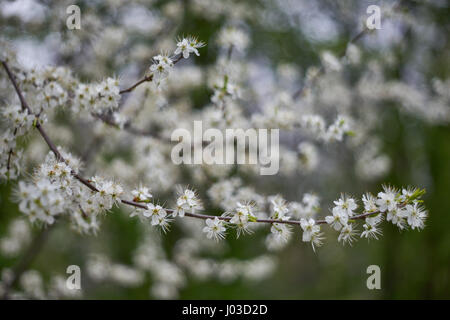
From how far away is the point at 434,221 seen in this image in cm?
441

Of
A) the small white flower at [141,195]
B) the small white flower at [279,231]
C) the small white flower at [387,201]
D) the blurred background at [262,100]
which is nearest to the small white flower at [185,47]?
the small white flower at [141,195]

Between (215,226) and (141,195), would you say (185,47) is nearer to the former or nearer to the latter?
(141,195)

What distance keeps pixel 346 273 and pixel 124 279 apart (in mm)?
5322

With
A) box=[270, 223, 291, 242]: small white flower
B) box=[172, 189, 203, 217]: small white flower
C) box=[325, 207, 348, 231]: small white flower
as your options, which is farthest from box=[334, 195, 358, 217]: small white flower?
box=[172, 189, 203, 217]: small white flower

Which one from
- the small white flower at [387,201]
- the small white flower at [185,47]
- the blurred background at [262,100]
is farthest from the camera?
the blurred background at [262,100]

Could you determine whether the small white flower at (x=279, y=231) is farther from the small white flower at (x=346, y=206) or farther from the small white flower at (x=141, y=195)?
the small white flower at (x=141, y=195)

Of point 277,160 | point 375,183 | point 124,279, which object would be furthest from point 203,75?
point 375,183

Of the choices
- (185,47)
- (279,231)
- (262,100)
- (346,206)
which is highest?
(262,100)

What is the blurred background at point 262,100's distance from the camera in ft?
12.5

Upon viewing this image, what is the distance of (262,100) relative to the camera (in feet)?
13.0

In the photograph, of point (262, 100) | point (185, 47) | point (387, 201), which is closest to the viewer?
point (387, 201)

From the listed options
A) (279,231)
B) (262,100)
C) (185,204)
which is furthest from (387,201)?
(262,100)

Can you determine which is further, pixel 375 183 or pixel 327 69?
pixel 375 183
